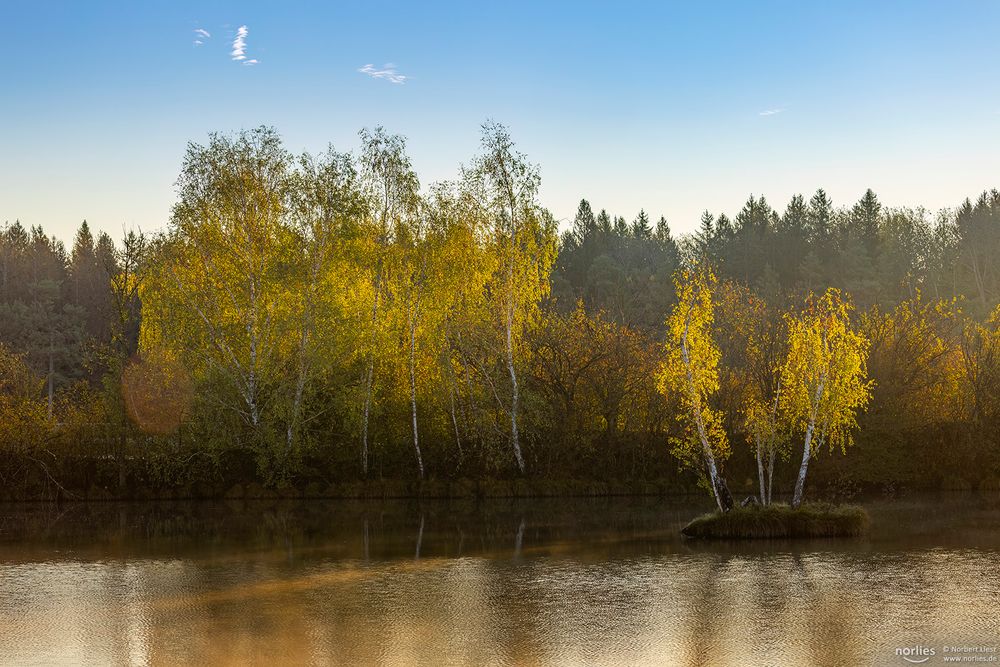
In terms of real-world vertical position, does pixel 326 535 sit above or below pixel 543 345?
below

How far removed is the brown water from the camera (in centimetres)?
1562

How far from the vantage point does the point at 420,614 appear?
61.1ft

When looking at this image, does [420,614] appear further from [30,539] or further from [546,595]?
[30,539]

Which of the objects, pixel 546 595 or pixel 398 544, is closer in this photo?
pixel 546 595

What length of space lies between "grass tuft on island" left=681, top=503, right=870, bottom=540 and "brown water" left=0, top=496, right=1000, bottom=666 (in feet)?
3.51

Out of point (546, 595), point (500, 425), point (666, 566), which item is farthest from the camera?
point (500, 425)

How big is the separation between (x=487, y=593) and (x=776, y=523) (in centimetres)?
1215

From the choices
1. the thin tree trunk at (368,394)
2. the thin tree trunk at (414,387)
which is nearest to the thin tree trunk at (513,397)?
the thin tree trunk at (414,387)

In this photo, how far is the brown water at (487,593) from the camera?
15625mm

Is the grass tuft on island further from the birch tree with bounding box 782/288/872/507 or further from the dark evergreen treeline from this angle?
the dark evergreen treeline

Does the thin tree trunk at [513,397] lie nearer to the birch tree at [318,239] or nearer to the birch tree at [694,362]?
the birch tree at [318,239]

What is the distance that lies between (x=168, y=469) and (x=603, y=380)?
21.2 metres

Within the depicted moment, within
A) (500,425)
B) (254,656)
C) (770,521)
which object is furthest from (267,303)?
(254,656)

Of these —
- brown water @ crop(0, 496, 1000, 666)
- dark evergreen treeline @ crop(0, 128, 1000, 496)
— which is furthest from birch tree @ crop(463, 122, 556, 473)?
brown water @ crop(0, 496, 1000, 666)
